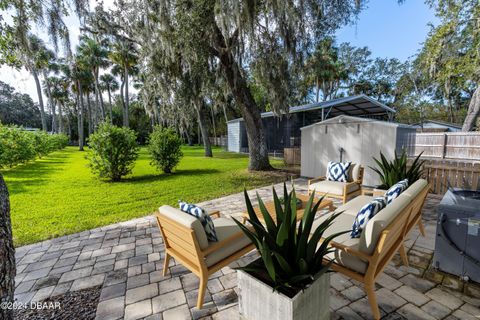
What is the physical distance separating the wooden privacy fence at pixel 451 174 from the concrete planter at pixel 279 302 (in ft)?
16.2

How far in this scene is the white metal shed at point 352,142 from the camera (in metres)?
5.76

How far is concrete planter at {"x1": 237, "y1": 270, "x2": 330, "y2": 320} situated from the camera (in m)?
1.30

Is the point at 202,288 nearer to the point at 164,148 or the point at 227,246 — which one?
the point at 227,246

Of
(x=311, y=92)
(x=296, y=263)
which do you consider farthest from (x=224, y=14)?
(x=311, y=92)

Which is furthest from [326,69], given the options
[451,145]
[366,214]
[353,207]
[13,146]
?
[13,146]

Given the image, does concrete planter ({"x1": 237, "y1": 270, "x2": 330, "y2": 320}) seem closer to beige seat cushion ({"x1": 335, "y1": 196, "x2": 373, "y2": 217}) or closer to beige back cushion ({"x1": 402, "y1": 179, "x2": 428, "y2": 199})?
beige back cushion ({"x1": 402, "y1": 179, "x2": 428, "y2": 199})

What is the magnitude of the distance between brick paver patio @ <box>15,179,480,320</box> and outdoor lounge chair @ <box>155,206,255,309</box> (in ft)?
0.83

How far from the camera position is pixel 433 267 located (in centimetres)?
231

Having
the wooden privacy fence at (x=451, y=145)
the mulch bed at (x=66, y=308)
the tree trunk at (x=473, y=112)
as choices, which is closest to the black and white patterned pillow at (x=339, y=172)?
the mulch bed at (x=66, y=308)

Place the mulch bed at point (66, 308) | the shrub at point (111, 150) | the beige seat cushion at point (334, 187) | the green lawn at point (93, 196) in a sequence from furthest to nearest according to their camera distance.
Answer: the shrub at point (111, 150)
the beige seat cushion at point (334, 187)
the green lawn at point (93, 196)
the mulch bed at point (66, 308)

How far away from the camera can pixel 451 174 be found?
463 cm

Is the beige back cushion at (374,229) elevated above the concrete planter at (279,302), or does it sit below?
above

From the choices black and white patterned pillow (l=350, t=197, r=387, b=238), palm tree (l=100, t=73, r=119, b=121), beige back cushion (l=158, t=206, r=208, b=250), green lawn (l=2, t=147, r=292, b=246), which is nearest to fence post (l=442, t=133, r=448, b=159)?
green lawn (l=2, t=147, r=292, b=246)

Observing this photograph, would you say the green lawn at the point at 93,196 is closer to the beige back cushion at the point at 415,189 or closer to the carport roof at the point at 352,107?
the beige back cushion at the point at 415,189
